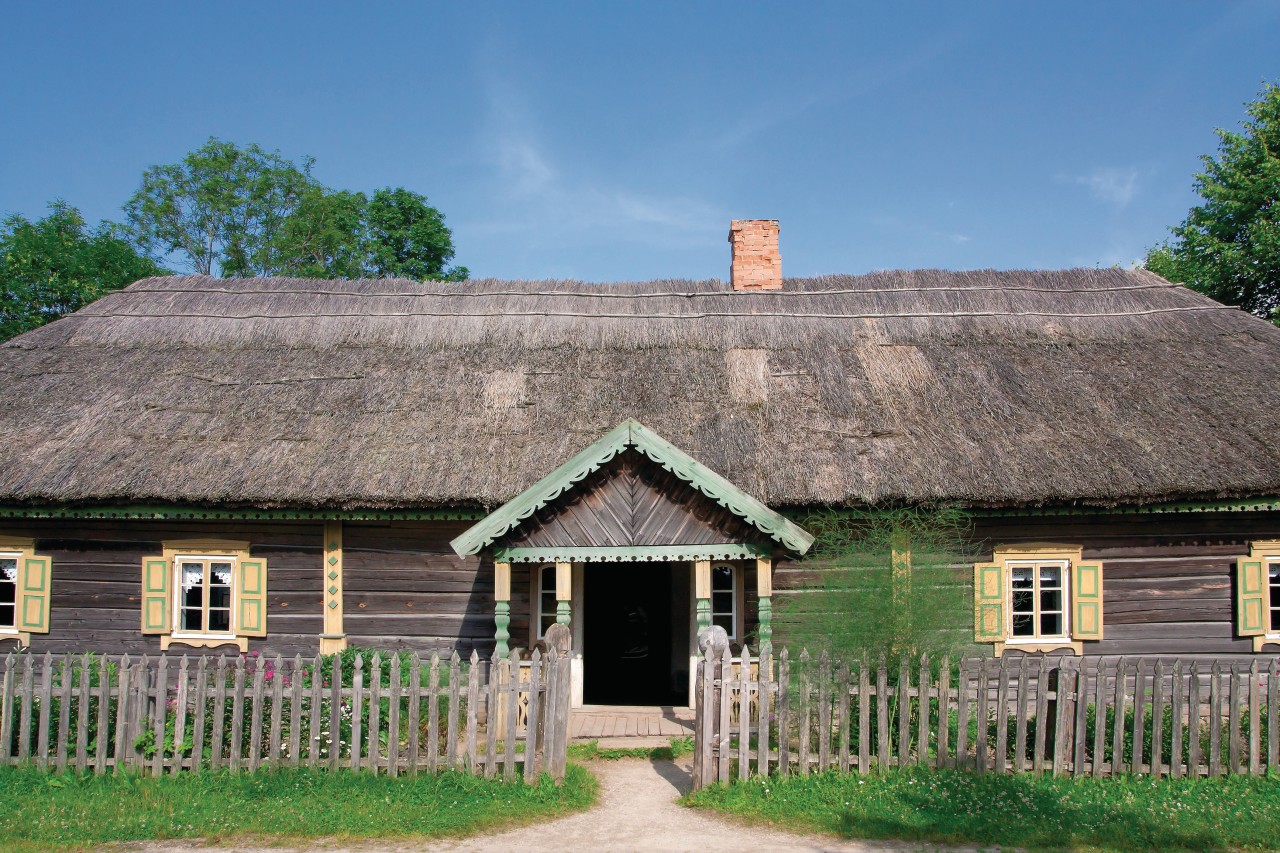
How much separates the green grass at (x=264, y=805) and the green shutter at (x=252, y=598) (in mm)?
4121

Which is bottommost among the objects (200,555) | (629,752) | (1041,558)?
(629,752)

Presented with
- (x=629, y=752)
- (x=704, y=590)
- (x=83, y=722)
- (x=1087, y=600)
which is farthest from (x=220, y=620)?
(x=1087, y=600)

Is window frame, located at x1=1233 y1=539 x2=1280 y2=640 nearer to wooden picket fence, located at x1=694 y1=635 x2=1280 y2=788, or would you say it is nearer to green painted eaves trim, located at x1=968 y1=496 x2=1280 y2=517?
green painted eaves trim, located at x1=968 y1=496 x2=1280 y2=517

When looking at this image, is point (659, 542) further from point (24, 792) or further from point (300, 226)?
point (300, 226)

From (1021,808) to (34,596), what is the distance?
1275cm

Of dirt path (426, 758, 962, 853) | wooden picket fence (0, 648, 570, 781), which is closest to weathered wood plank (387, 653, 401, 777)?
wooden picket fence (0, 648, 570, 781)

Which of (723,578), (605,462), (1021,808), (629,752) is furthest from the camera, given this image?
(723,578)

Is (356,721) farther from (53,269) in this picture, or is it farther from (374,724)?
(53,269)

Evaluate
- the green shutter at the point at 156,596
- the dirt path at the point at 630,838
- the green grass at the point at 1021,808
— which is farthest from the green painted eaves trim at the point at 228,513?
the green grass at the point at 1021,808

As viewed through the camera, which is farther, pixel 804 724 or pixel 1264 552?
pixel 1264 552

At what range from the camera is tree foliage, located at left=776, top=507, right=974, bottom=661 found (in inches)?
344

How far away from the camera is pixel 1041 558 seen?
1218cm

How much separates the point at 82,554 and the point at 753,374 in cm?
1007

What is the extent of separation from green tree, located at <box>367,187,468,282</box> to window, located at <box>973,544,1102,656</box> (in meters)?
26.4
